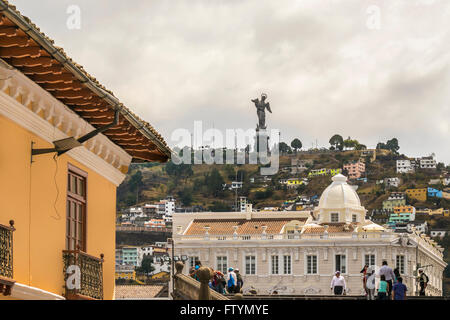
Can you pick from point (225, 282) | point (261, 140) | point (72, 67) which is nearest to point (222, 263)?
point (225, 282)

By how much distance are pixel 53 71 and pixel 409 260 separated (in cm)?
8188

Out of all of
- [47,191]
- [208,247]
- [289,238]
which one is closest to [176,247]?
[208,247]

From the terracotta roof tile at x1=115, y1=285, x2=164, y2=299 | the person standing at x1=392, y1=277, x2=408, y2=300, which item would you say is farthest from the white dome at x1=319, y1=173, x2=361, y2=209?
the person standing at x1=392, y1=277, x2=408, y2=300

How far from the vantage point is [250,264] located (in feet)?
305

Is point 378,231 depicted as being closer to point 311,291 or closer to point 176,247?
point 311,291

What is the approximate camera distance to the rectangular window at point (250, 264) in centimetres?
9275

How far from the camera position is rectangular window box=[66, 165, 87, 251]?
580 inches

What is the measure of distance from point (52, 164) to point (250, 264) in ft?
262

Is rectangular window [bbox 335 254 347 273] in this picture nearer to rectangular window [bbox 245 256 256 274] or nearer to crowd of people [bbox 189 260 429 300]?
rectangular window [bbox 245 256 256 274]

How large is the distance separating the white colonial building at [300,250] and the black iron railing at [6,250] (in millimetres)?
76746

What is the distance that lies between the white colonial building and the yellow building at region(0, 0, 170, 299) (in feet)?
239

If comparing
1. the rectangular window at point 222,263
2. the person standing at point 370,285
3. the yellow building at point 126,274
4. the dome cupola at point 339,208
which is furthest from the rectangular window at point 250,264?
the person standing at point 370,285

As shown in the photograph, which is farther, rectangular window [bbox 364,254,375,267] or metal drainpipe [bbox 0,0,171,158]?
rectangular window [bbox 364,254,375,267]
